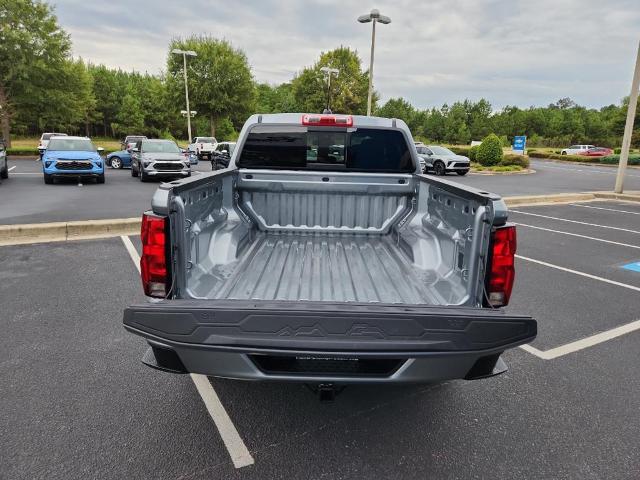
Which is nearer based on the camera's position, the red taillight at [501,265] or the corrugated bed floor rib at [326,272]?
the red taillight at [501,265]

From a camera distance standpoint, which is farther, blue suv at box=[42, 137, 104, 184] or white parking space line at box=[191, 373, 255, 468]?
blue suv at box=[42, 137, 104, 184]

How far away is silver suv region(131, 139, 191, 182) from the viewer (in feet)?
54.4

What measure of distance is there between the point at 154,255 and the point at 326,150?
2.47 meters

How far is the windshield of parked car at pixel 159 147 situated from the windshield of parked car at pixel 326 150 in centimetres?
1459

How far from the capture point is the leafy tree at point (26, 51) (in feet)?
111

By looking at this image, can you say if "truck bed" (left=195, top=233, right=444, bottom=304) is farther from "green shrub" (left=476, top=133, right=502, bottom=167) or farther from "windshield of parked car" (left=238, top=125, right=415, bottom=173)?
"green shrub" (left=476, top=133, right=502, bottom=167)

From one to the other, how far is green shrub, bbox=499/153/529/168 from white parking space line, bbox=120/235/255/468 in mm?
30107

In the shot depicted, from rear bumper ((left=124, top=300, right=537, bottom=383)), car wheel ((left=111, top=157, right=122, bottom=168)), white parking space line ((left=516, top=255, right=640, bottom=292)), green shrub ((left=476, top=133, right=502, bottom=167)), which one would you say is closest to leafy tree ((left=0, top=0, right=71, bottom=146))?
car wheel ((left=111, top=157, right=122, bottom=168))

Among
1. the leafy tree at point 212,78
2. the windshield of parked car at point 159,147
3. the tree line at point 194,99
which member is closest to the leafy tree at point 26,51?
the tree line at point 194,99

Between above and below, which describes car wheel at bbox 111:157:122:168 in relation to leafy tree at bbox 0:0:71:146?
below

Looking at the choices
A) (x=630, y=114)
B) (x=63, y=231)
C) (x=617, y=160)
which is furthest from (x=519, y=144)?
(x=63, y=231)

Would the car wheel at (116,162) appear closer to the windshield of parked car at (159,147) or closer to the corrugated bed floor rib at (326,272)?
the windshield of parked car at (159,147)

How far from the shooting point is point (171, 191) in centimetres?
253

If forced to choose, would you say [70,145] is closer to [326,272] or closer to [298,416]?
[326,272]
